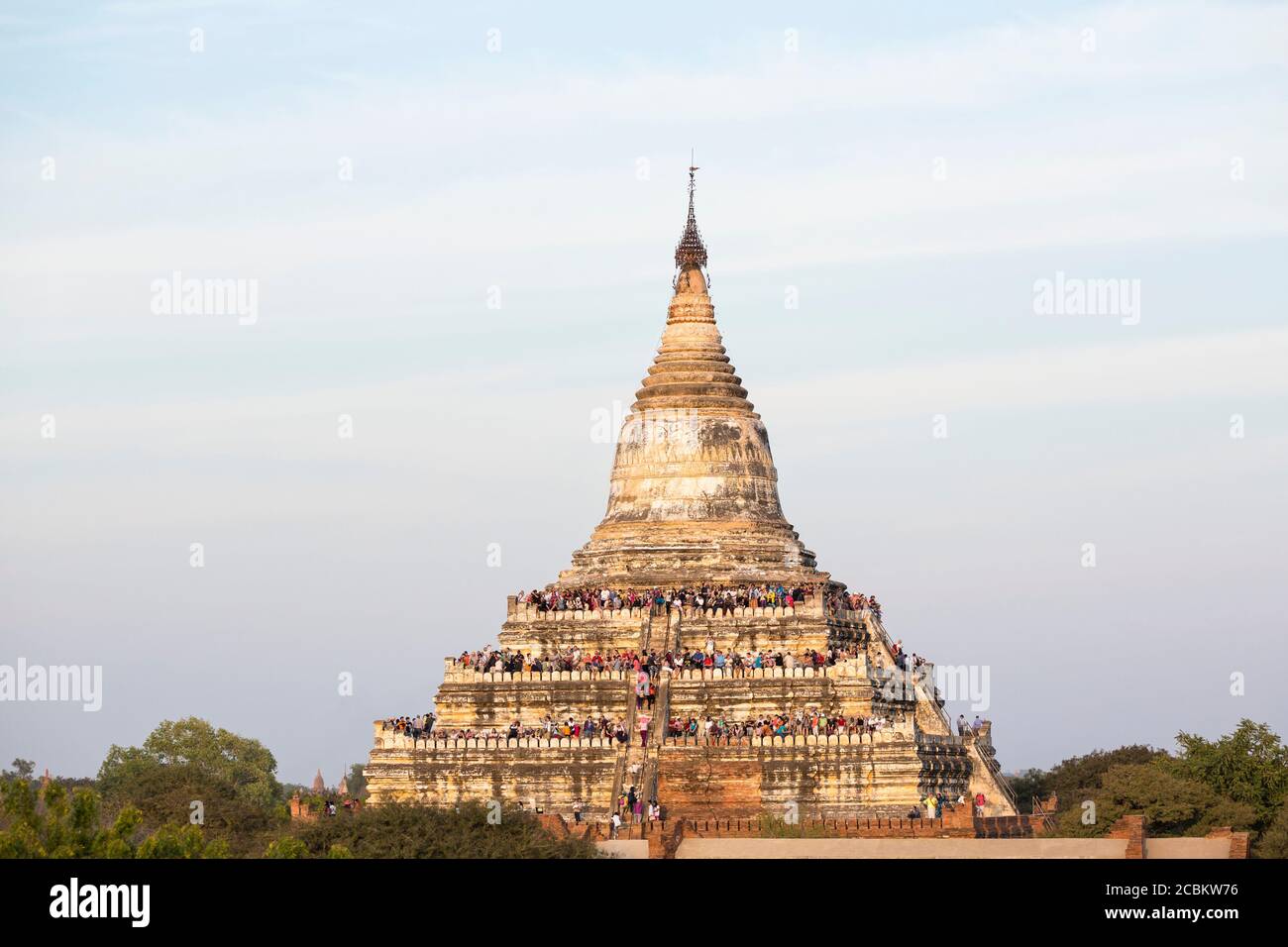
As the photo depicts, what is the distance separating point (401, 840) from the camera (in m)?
64.3

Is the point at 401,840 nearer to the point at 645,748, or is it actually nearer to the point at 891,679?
the point at 645,748

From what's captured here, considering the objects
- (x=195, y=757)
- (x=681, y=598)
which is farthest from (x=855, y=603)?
(x=195, y=757)

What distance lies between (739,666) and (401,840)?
21.1 m

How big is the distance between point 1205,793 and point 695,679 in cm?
1627

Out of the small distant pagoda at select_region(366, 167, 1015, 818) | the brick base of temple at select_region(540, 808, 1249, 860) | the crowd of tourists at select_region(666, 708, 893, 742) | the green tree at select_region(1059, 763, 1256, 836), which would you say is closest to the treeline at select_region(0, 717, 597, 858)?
the brick base of temple at select_region(540, 808, 1249, 860)

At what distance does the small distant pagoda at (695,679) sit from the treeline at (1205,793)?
6.28 metres

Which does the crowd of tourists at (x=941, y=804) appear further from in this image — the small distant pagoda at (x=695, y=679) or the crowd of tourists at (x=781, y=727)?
the crowd of tourists at (x=781, y=727)

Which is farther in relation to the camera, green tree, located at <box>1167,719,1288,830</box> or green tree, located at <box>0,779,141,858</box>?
green tree, located at <box>1167,719,1288,830</box>

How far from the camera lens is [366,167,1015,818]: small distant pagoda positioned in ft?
261

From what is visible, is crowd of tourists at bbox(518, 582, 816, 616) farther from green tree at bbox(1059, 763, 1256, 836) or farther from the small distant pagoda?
green tree at bbox(1059, 763, 1256, 836)

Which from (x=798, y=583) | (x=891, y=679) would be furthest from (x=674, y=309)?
(x=891, y=679)

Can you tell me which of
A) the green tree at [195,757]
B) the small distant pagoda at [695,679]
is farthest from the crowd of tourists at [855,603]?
the green tree at [195,757]

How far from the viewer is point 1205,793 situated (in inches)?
2862

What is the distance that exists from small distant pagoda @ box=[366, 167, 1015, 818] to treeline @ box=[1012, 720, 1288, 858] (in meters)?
6.28
